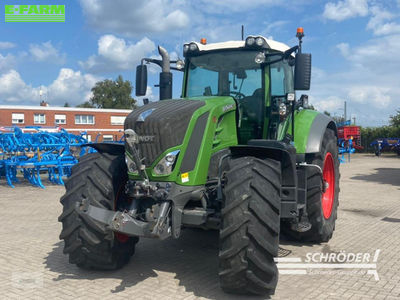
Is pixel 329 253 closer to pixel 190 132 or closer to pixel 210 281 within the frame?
pixel 210 281

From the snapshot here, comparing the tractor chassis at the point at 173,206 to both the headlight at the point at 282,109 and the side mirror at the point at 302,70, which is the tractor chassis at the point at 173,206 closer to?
the headlight at the point at 282,109

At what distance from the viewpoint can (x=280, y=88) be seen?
5566 millimetres

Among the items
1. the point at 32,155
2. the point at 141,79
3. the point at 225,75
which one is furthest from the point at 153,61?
the point at 32,155

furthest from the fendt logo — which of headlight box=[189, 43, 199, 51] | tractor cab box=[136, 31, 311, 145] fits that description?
headlight box=[189, 43, 199, 51]

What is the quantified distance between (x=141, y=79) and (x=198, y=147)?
210cm

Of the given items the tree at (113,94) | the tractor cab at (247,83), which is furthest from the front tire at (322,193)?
the tree at (113,94)

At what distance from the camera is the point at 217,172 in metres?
4.57

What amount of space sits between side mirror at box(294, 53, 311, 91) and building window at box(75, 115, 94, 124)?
4610 centimetres

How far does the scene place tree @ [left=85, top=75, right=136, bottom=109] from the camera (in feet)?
225

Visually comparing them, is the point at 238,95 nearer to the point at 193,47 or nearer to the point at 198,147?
the point at 193,47

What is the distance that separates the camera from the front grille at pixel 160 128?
161 inches

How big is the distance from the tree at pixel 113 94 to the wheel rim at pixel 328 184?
63813mm

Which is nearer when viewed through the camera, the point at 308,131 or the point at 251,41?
the point at 251,41

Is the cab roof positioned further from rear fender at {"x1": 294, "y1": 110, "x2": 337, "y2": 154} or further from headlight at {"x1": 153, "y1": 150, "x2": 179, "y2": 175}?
headlight at {"x1": 153, "y1": 150, "x2": 179, "y2": 175}
